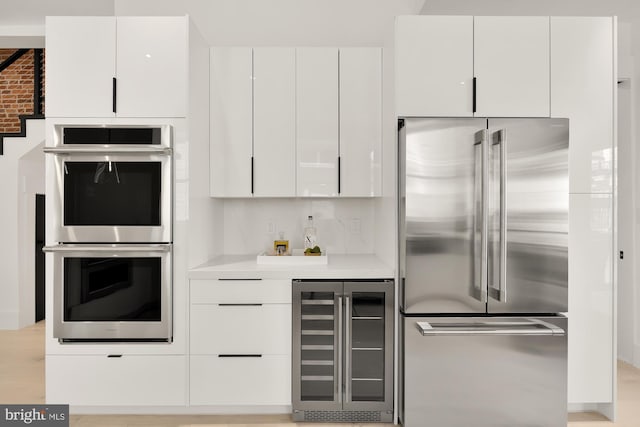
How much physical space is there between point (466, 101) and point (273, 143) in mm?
1275

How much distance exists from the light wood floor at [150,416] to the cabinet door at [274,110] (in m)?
1.56

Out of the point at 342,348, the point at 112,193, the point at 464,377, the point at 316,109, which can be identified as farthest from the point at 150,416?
the point at 316,109

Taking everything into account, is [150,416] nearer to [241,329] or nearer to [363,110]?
[241,329]

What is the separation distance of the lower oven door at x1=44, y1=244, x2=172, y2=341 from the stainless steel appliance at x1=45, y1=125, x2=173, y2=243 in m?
0.10

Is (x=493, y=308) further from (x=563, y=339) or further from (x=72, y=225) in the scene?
(x=72, y=225)

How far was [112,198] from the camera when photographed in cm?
243

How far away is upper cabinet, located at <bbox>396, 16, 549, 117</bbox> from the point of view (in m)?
2.42

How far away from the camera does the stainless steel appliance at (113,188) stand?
2416 millimetres

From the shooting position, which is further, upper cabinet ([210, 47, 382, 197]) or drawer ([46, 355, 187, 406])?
upper cabinet ([210, 47, 382, 197])

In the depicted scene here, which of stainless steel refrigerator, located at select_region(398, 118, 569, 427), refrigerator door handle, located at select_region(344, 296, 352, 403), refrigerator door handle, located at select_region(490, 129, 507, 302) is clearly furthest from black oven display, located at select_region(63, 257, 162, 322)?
refrigerator door handle, located at select_region(490, 129, 507, 302)

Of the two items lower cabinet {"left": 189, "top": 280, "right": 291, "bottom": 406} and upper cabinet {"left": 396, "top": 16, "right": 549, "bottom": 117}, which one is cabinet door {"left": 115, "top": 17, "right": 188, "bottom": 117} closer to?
lower cabinet {"left": 189, "top": 280, "right": 291, "bottom": 406}

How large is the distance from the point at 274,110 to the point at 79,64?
1200 millimetres

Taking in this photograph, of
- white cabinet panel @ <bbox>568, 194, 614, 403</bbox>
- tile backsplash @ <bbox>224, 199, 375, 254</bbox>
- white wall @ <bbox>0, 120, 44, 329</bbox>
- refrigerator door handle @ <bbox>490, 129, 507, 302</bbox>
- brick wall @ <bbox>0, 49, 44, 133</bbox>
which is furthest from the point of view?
brick wall @ <bbox>0, 49, 44, 133</bbox>

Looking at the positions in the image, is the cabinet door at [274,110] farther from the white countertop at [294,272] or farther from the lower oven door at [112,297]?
the lower oven door at [112,297]
